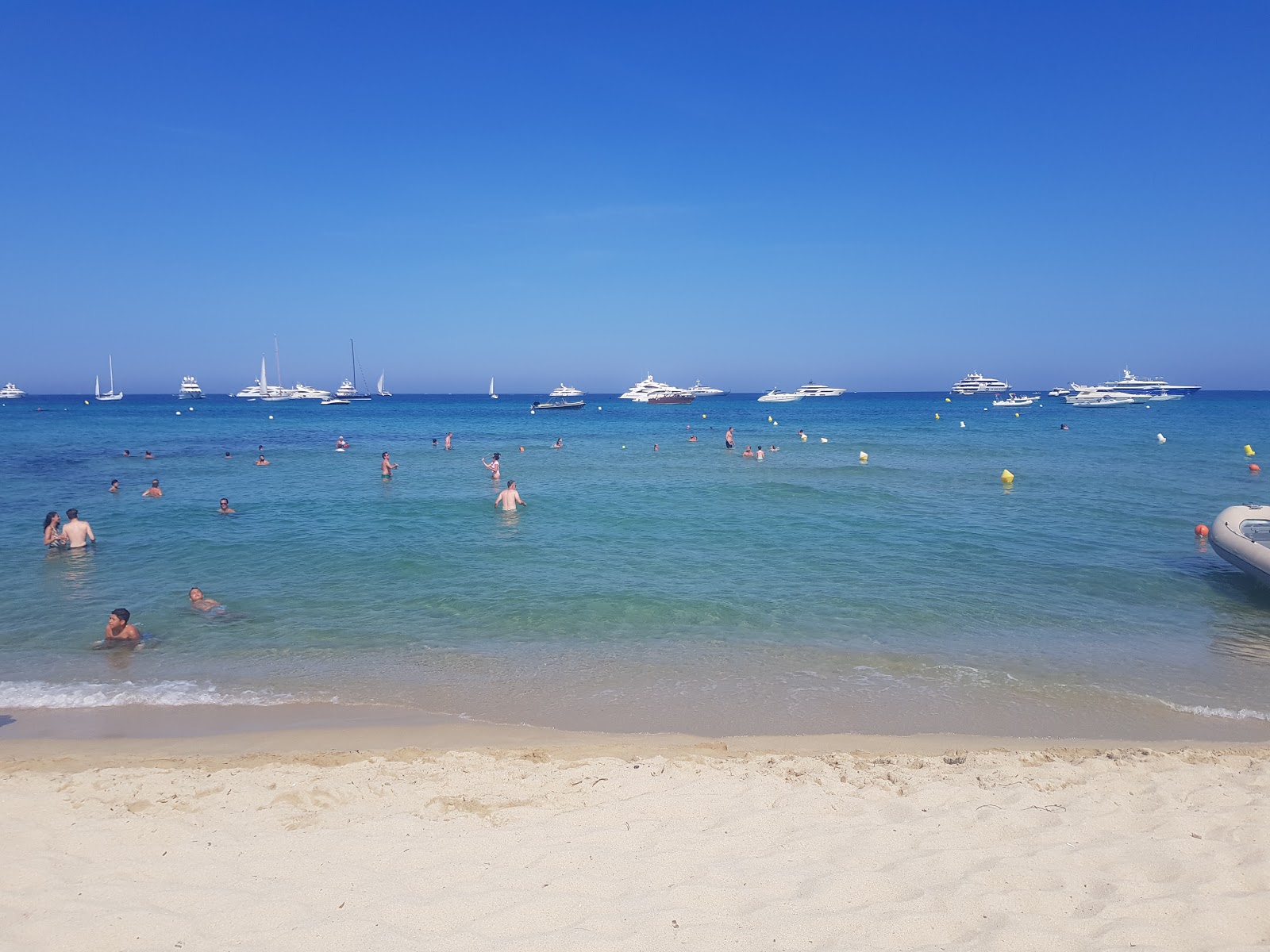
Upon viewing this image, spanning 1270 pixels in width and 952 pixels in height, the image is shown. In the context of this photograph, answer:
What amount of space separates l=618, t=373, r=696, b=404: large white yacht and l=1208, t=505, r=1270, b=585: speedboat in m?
88.7

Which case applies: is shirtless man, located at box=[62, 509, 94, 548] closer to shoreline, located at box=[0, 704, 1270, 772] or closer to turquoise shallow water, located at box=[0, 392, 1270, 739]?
turquoise shallow water, located at box=[0, 392, 1270, 739]

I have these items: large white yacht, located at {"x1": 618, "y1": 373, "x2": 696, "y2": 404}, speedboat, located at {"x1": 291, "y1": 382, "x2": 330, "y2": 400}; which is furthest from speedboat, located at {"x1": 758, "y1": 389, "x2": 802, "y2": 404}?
speedboat, located at {"x1": 291, "y1": 382, "x2": 330, "y2": 400}

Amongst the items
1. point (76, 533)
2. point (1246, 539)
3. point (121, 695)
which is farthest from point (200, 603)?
point (1246, 539)

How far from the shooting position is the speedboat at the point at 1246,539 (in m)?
11.6

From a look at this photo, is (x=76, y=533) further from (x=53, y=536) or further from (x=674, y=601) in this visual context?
(x=674, y=601)

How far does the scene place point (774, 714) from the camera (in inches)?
309

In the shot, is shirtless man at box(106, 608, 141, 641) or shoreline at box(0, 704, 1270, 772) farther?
shirtless man at box(106, 608, 141, 641)

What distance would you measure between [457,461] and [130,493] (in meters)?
12.9

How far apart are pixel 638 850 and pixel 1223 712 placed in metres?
6.62

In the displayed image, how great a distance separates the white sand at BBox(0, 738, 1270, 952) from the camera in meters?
4.02

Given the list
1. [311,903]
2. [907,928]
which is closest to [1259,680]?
[907,928]

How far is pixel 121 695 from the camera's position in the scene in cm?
827

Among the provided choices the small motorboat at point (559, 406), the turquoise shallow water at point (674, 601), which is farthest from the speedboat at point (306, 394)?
the turquoise shallow water at point (674, 601)

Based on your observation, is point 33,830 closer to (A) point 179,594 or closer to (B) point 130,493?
→ (A) point 179,594
